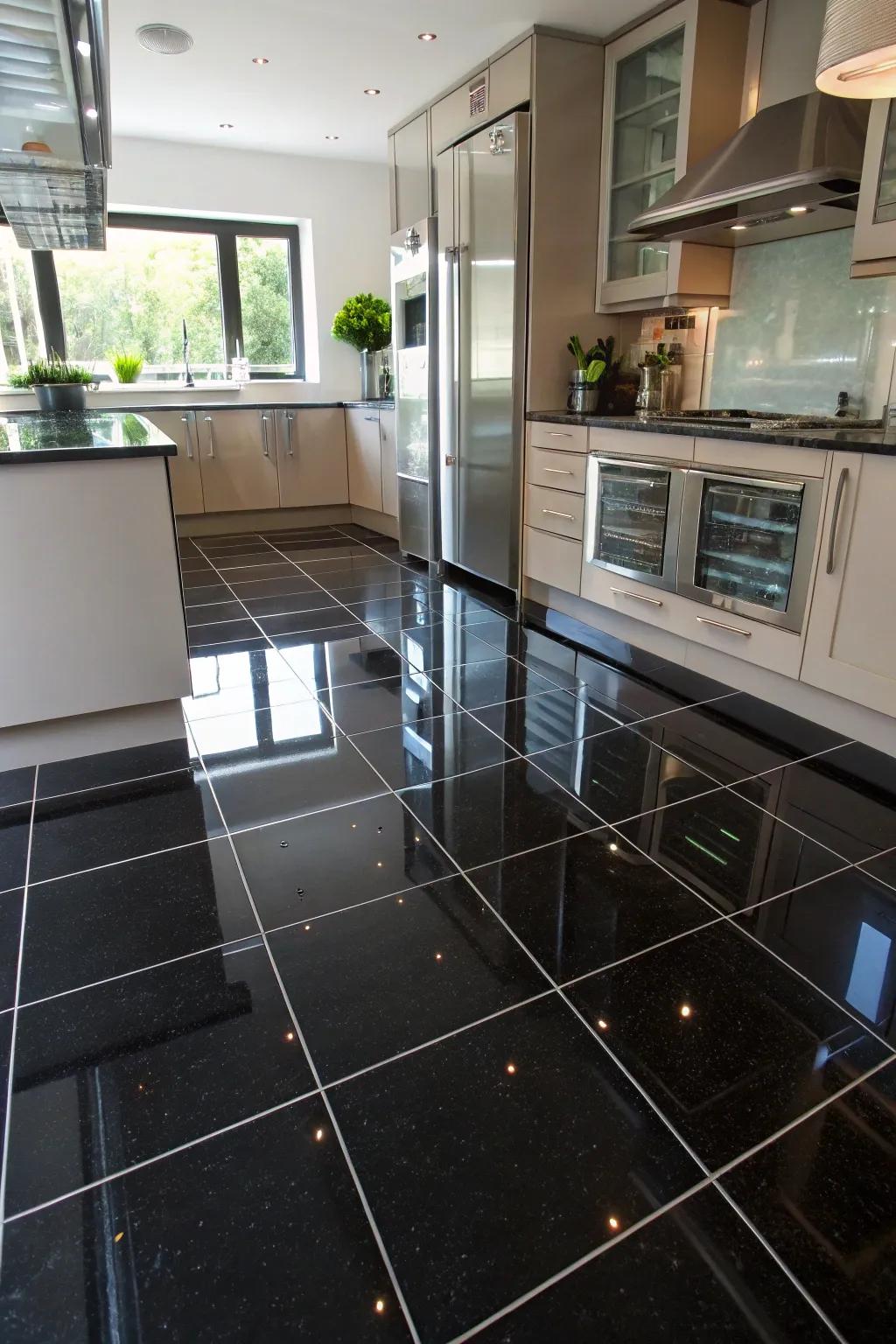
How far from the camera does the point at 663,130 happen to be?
3.08 meters

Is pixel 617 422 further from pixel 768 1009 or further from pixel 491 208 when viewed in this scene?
pixel 768 1009

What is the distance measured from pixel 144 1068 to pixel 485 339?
329cm

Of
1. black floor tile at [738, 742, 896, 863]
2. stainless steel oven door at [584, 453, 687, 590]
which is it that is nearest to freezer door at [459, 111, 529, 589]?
stainless steel oven door at [584, 453, 687, 590]

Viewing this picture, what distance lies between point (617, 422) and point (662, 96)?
1299 millimetres

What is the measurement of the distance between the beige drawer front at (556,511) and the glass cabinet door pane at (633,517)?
0.14 metres

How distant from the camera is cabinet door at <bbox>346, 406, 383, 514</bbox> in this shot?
5328 mm

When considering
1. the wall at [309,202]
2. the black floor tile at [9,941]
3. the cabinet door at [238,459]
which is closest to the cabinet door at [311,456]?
the cabinet door at [238,459]

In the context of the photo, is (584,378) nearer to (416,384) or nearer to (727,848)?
(416,384)

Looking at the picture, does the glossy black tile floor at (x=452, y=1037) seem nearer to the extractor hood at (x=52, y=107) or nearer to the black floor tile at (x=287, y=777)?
the black floor tile at (x=287, y=777)

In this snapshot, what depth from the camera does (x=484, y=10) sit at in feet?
9.84

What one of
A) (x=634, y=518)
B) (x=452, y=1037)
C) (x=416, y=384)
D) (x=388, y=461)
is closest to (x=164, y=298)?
(x=388, y=461)

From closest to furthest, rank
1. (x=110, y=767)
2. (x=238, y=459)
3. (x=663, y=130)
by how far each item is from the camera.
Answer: (x=110, y=767)
(x=663, y=130)
(x=238, y=459)

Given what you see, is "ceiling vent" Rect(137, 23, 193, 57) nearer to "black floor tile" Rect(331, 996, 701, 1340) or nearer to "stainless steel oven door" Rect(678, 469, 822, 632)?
"stainless steel oven door" Rect(678, 469, 822, 632)

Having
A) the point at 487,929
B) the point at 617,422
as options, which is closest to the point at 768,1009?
the point at 487,929
